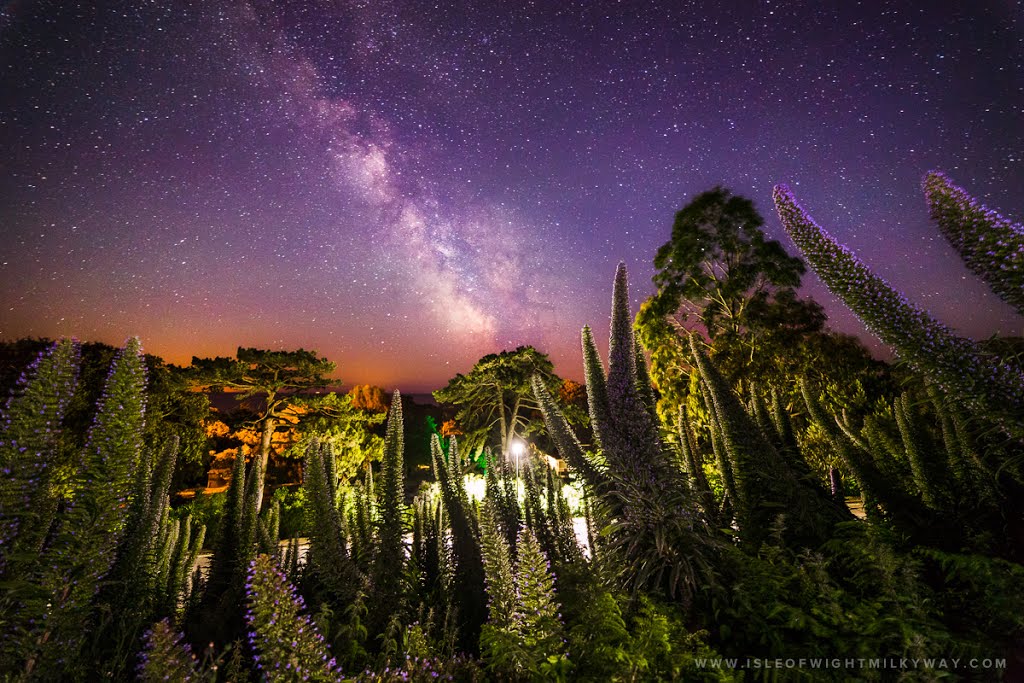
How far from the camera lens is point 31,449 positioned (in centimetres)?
195

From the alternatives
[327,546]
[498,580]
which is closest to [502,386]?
[327,546]

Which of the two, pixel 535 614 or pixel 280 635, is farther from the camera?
pixel 535 614

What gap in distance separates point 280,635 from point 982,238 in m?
4.50

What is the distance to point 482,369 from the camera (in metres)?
24.7

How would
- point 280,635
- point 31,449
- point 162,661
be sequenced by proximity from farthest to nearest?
point 31,449 < point 280,635 < point 162,661

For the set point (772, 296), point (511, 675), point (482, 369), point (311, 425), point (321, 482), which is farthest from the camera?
point (482, 369)

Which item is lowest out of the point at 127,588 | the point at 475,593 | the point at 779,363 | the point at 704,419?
the point at 475,593

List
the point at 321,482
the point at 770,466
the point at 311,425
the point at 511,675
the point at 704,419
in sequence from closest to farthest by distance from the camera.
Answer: the point at 511,675 < the point at 321,482 < the point at 770,466 < the point at 704,419 < the point at 311,425

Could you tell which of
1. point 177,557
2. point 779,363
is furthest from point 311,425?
point 779,363

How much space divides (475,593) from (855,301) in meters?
4.17

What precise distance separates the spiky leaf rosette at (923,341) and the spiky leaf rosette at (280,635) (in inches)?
143

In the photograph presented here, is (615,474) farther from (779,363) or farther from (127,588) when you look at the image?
(779,363)

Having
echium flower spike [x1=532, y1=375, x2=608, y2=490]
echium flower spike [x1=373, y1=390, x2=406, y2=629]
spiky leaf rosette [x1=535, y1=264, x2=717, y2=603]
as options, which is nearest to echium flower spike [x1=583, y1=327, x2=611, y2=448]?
spiky leaf rosette [x1=535, y1=264, x2=717, y2=603]

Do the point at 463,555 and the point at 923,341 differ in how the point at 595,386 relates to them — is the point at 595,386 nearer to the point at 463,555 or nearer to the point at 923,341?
the point at 463,555
